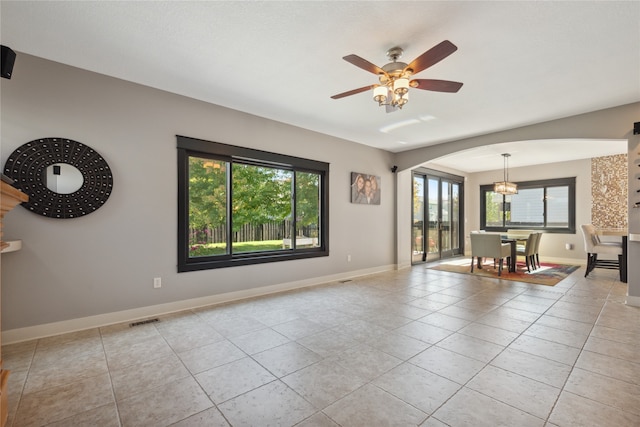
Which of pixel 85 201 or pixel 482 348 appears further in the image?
pixel 85 201

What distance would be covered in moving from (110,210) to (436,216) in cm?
729

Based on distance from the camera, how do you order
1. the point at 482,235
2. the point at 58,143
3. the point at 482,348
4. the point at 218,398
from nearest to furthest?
the point at 218,398, the point at 482,348, the point at 58,143, the point at 482,235

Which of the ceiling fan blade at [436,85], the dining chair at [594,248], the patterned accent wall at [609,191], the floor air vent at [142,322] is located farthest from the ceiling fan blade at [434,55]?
the patterned accent wall at [609,191]

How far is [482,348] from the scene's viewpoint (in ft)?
8.45

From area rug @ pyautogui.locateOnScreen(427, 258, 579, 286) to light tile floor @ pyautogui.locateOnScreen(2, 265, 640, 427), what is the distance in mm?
1663

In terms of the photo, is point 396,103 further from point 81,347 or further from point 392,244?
point 392,244

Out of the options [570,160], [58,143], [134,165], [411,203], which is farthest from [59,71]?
[570,160]

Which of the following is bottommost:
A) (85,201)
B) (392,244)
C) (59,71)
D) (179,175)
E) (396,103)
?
(392,244)

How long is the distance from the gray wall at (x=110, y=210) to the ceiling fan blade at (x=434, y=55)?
261 cm

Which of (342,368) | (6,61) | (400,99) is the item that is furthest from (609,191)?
(6,61)

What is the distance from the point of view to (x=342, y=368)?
2.24 meters

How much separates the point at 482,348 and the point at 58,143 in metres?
4.35

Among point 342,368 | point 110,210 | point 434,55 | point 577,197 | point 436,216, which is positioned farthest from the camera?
point 436,216

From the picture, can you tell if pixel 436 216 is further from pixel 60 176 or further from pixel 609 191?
pixel 60 176
